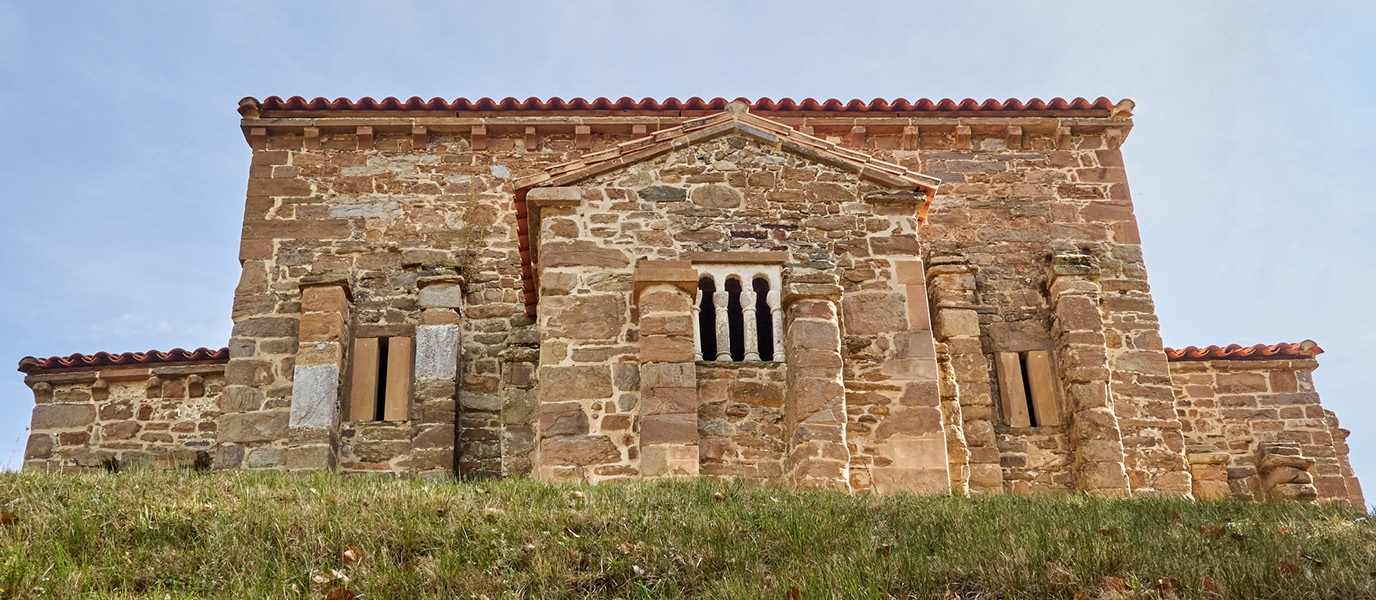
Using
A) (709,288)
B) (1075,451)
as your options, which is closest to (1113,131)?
(1075,451)

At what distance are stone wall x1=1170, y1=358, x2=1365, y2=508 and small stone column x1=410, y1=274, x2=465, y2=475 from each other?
31.3 feet

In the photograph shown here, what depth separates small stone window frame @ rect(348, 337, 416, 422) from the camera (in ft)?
45.7

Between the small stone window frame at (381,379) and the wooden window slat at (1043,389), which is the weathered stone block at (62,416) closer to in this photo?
the small stone window frame at (381,379)

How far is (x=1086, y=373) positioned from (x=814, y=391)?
17.6 feet

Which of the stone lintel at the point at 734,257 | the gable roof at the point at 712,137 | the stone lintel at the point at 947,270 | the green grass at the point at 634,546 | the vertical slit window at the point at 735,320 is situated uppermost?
the gable roof at the point at 712,137

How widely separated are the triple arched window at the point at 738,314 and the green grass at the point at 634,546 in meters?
3.08

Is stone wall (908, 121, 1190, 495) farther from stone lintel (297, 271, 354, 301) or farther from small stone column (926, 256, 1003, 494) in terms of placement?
stone lintel (297, 271, 354, 301)

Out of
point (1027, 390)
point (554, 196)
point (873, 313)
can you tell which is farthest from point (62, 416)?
point (1027, 390)

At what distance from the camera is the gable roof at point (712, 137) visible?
1158 cm

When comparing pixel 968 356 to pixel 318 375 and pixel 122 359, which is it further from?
pixel 122 359

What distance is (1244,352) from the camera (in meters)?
15.3

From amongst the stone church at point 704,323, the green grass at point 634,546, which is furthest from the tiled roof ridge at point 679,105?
the green grass at point 634,546

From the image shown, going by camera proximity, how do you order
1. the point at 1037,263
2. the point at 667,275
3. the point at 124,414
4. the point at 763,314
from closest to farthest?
the point at 667,275 < the point at 763,314 < the point at 124,414 < the point at 1037,263

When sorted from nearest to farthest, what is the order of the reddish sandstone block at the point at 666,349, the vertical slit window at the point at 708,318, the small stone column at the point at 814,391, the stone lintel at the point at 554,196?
the small stone column at the point at 814,391
the reddish sandstone block at the point at 666,349
the vertical slit window at the point at 708,318
the stone lintel at the point at 554,196
